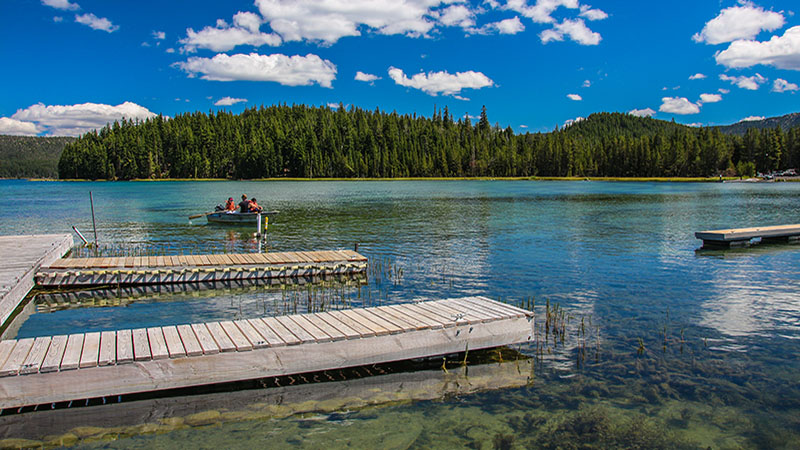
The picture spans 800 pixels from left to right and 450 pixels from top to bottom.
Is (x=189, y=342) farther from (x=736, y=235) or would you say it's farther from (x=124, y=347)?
(x=736, y=235)

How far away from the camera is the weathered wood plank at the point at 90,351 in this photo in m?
7.79

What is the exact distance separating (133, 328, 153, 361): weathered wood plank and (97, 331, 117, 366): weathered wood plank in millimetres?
280

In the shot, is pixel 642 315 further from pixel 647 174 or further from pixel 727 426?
pixel 647 174

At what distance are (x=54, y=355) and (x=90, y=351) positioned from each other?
0.47 metres

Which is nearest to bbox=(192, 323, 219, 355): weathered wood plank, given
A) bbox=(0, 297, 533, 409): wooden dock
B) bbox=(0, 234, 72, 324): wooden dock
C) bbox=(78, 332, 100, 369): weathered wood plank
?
bbox=(0, 297, 533, 409): wooden dock

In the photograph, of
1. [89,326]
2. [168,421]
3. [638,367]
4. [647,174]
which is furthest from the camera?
[647,174]

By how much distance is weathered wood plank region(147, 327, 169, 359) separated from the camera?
8.15m

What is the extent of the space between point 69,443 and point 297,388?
3272 millimetres

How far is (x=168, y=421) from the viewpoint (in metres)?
7.86

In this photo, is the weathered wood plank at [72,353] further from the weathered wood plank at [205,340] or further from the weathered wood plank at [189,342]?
the weathered wood plank at [205,340]

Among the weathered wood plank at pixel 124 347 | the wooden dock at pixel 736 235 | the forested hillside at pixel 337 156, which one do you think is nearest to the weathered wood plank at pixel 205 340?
the weathered wood plank at pixel 124 347

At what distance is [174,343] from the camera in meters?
8.63

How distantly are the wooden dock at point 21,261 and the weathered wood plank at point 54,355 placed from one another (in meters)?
4.50

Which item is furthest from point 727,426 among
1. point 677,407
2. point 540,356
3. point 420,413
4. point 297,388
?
point 297,388
